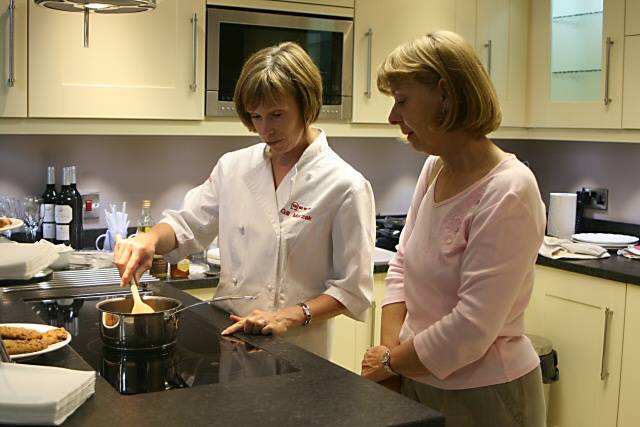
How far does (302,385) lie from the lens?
1.45m

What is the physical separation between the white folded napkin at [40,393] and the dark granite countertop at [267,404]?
0.08ft

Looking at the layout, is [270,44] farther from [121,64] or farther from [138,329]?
[138,329]

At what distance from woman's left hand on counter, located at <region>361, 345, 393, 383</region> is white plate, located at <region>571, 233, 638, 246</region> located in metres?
2.03

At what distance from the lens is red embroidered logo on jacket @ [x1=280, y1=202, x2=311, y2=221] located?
2.02 meters

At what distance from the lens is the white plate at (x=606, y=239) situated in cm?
359

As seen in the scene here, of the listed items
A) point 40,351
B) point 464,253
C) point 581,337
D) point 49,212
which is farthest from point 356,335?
point 40,351

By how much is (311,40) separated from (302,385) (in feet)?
6.95

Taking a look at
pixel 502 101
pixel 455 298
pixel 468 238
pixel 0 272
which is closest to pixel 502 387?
pixel 455 298

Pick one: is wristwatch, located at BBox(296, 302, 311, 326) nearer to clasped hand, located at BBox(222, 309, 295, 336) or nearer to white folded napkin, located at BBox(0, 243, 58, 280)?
clasped hand, located at BBox(222, 309, 295, 336)

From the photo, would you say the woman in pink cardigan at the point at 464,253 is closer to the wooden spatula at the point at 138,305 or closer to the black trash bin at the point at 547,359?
the wooden spatula at the point at 138,305

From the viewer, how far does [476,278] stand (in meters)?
1.62

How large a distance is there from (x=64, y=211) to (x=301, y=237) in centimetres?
150

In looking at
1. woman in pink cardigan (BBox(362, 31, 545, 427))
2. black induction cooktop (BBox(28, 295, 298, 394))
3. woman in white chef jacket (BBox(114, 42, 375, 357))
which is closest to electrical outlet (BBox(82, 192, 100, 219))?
woman in white chef jacket (BBox(114, 42, 375, 357))

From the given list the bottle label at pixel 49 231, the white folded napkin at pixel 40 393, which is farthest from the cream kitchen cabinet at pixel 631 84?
the white folded napkin at pixel 40 393
